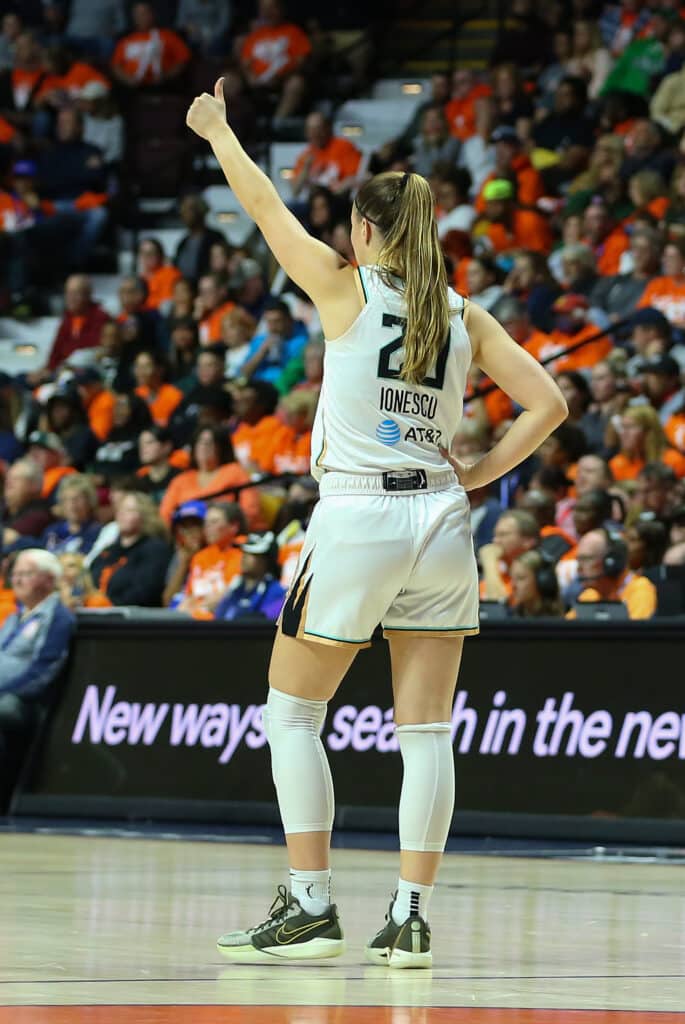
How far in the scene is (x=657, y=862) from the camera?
912 centimetres

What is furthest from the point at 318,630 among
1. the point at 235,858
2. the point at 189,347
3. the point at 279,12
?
the point at 279,12

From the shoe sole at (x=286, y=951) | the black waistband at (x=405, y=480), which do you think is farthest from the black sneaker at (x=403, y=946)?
the black waistband at (x=405, y=480)

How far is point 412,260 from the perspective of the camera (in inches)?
217

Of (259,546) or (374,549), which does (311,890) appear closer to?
(374,549)

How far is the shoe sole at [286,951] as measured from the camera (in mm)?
5414

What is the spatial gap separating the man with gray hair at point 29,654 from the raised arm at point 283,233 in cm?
639

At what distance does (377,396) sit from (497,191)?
1163cm

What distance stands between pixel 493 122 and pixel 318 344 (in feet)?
10.5

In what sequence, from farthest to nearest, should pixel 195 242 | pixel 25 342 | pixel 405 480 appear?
pixel 25 342 < pixel 195 242 < pixel 405 480

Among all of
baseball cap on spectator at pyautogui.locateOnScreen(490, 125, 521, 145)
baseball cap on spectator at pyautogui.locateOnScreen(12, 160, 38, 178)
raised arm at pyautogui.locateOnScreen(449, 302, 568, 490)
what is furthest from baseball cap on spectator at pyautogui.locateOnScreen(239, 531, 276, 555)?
baseball cap on spectator at pyautogui.locateOnScreen(12, 160, 38, 178)

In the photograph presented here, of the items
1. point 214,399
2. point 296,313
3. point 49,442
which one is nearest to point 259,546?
point 214,399

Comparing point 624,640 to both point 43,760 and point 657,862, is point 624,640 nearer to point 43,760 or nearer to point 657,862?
point 657,862

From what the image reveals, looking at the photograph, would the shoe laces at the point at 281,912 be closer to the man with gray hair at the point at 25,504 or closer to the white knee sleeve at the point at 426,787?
the white knee sleeve at the point at 426,787

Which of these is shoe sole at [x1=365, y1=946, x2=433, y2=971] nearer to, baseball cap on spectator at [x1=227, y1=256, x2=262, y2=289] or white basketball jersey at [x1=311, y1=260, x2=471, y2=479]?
white basketball jersey at [x1=311, y1=260, x2=471, y2=479]
